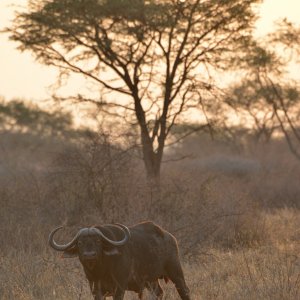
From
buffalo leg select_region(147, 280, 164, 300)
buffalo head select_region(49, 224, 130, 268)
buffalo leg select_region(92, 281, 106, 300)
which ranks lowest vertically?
buffalo leg select_region(147, 280, 164, 300)

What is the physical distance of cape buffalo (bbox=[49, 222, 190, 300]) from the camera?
781 cm

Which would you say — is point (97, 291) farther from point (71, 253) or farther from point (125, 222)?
point (125, 222)

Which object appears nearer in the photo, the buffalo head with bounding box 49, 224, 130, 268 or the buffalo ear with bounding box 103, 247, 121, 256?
the buffalo head with bounding box 49, 224, 130, 268

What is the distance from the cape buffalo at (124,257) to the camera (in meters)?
7.81

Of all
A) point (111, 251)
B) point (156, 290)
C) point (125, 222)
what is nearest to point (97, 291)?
point (111, 251)

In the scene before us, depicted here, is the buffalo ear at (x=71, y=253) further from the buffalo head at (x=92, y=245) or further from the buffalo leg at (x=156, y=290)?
the buffalo leg at (x=156, y=290)

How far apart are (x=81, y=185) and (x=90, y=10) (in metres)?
6.56

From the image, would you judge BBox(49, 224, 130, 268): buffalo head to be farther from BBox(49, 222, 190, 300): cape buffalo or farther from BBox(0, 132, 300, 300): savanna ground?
BBox(0, 132, 300, 300): savanna ground

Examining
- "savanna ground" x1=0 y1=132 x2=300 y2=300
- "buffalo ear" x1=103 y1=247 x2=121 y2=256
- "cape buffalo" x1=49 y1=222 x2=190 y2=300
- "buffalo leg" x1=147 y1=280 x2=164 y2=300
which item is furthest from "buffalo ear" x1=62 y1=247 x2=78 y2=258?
"savanna ground" x1=0 y1=132 x2=300 y2=300

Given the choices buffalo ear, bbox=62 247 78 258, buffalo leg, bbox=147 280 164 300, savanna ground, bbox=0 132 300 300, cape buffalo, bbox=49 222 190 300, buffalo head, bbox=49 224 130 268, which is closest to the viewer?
buffalo head, bbox=49 224 130 268

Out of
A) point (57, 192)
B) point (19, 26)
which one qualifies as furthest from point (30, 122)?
point (57, 192)

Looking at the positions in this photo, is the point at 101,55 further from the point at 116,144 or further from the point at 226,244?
the point at 226,244

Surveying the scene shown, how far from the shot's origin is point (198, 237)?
42.0ft

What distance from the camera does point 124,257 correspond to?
8.10m
